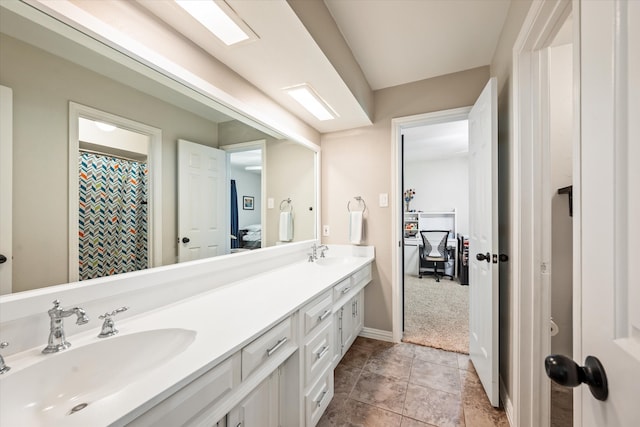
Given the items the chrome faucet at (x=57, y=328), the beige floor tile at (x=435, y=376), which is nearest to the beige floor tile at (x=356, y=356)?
the beige floor tile at (x=435, y=376)

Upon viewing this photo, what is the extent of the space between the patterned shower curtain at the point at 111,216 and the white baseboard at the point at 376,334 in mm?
2098

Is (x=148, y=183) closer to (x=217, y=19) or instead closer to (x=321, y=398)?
(x=217, y=19)

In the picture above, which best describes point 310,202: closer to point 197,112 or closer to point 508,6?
point 197,112

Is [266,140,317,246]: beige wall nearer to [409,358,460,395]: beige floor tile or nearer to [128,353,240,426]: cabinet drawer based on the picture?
[128,353,240,426]: cabinet drawer

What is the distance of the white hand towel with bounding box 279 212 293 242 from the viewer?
2.21 meters

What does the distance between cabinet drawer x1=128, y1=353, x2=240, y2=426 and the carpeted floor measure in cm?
210

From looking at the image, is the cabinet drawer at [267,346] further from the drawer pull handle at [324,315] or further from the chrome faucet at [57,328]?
the chrome faucet at [57,328]

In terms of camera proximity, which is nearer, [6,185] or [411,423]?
[6,185]

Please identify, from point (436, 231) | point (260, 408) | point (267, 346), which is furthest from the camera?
point (436, 231)

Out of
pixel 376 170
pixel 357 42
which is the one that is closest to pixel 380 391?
pixel 376 170

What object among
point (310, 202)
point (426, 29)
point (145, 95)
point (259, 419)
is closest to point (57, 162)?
point (145, 95)

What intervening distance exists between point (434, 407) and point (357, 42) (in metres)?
2.54

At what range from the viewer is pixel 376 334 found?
253 cm

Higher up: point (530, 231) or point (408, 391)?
point (530, 231)
